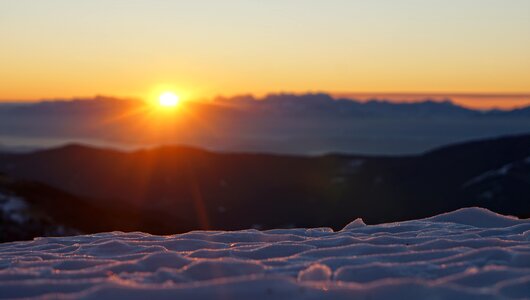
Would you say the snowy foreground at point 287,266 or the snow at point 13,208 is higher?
the snow at point 13,208

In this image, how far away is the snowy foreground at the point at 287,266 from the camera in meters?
5.56

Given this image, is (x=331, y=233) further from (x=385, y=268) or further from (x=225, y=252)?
(x=385, y=268)

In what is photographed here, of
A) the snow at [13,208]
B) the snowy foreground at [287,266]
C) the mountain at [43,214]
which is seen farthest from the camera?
the snow at [13,208]

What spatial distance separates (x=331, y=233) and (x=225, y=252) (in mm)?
2155

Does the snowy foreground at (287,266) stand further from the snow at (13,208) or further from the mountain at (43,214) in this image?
the snow at (13,208)

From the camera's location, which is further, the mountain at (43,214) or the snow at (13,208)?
the snow at (13,208)

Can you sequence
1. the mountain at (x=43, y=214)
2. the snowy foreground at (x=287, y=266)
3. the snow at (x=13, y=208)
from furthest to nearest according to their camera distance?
the snow at (x=13, y=208) < the mountain at (x=43, y=214) < the snowy foreground at (x=287, y=266)

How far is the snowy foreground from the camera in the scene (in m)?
5.56

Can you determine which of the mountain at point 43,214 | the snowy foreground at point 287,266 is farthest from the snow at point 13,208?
A: the snowy foreground at point 287,266

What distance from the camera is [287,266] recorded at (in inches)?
257

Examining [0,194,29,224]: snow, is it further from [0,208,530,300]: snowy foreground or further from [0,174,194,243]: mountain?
→ [0,208,530,300]: snowy foreground

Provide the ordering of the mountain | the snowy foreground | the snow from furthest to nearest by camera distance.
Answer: the snow
the mountain
the snowy foreground

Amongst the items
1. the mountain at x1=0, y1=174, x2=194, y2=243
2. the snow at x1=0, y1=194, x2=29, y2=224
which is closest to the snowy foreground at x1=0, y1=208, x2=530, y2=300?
the mountain at x1=0, y1=174, x2=194, y2=243

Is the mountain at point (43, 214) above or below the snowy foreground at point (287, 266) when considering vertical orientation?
above
